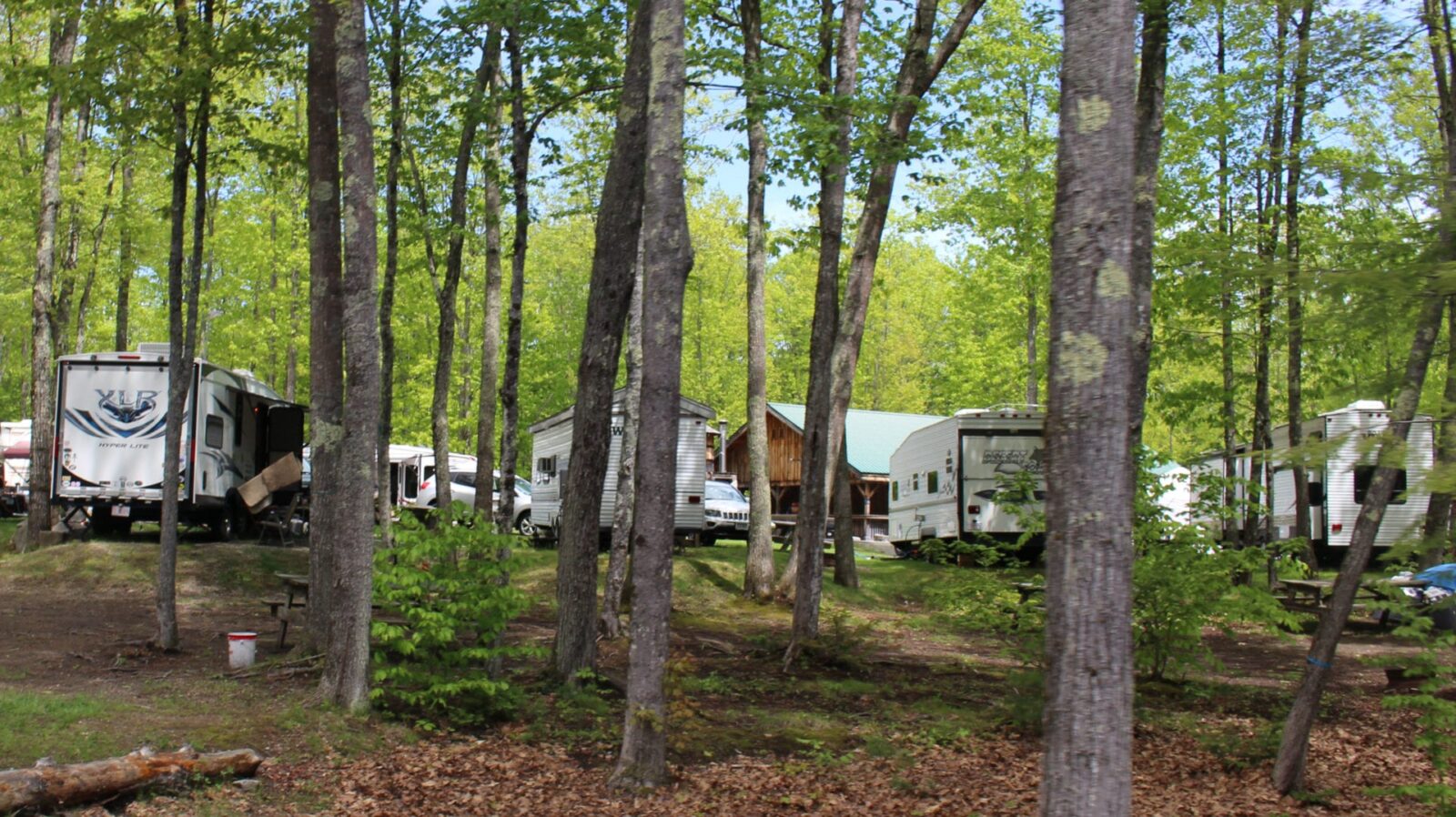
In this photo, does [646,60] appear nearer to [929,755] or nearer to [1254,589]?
Result: [929,755]

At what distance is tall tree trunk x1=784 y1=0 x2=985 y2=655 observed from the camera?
10.5 metres

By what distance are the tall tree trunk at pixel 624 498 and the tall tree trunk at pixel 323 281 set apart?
315 cm

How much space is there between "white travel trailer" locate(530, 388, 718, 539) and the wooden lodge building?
13763 millimetres

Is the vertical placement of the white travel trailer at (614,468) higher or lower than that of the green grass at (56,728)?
higher

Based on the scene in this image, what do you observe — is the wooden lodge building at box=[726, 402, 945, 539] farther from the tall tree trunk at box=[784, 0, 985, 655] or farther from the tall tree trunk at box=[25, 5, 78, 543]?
the tall tree trunk at box=[784, 0, 985, 655]

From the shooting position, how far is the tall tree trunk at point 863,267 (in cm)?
1052

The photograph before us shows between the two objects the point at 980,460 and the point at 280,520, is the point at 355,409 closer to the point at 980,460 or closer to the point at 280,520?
the point at 280,520

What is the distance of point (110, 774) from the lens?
228 inches

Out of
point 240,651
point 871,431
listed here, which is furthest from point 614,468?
point 871,431

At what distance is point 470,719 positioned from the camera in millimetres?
8008

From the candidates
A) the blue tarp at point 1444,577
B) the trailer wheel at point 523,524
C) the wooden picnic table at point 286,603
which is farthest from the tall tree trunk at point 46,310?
the blue tarp at point 1444,577

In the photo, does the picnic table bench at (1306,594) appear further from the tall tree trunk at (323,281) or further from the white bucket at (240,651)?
the white bucket at (240,651)

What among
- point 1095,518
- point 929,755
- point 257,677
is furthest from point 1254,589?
point 257,677

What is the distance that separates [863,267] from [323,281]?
16.8ft
